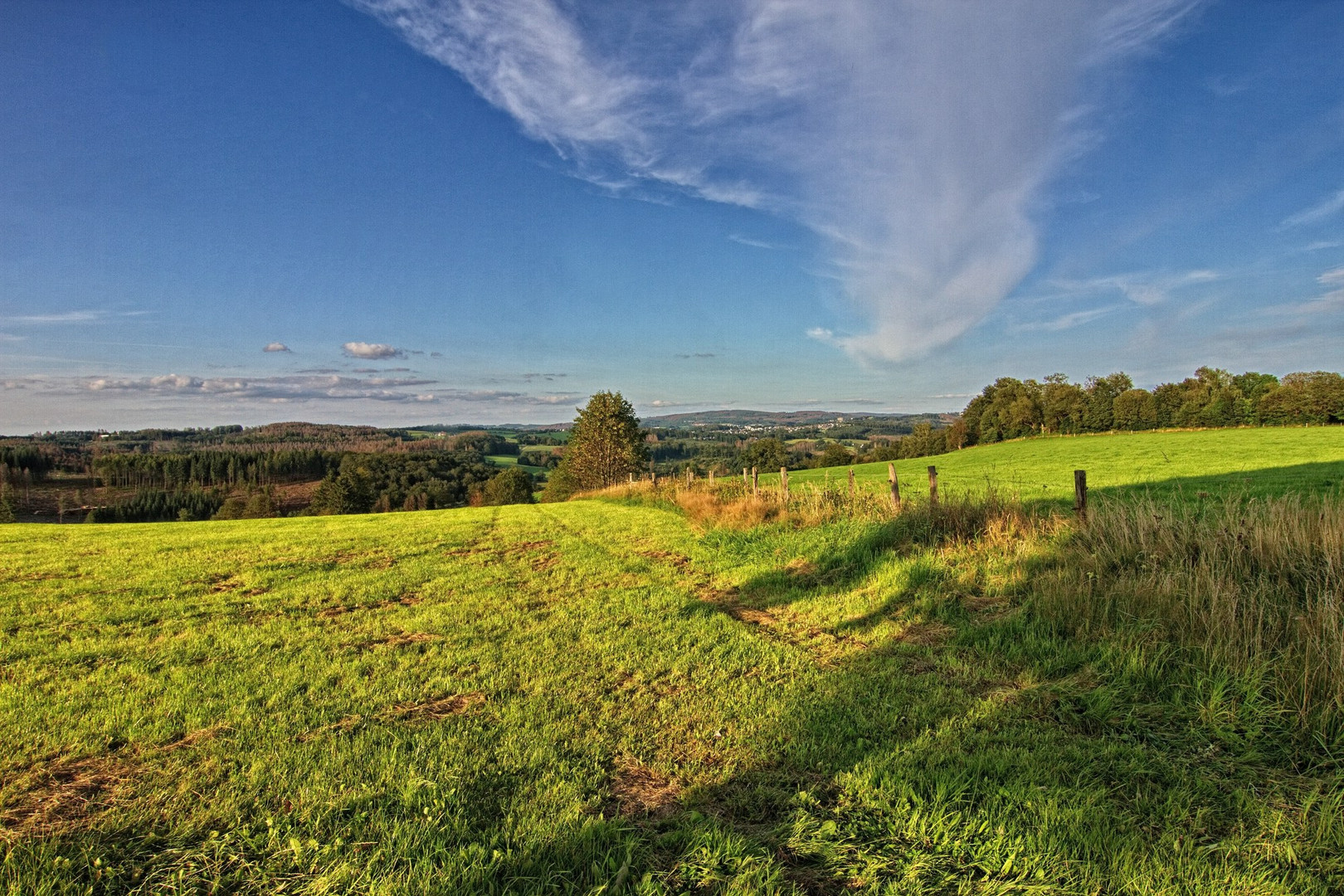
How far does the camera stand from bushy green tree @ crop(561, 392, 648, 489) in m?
46.9

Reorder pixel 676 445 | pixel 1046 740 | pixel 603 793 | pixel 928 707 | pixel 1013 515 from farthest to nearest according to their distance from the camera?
pixel 676 445 < pixel 1013 515 < pixel 928 707 < pixel 1046 740 < pixel 603 793

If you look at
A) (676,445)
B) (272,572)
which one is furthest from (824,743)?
(676,445)

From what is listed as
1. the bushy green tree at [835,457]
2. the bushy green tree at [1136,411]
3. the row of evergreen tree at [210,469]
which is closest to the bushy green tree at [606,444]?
the bushy green tree at [835,457]

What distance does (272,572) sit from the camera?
31.2 ft

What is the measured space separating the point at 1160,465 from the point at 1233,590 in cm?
3537

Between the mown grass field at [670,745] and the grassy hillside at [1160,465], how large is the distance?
8.70 m

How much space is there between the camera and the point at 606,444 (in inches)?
1844

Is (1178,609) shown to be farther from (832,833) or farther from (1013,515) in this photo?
(832,833)

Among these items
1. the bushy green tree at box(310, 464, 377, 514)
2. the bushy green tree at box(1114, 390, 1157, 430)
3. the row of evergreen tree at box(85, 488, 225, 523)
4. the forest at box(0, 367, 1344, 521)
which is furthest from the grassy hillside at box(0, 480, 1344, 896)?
the bushy green tree at box(1114, 390, 1157, 430)

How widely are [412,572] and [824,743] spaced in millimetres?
7997

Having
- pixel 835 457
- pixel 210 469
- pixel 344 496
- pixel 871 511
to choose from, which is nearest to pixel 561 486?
pixel 344 496

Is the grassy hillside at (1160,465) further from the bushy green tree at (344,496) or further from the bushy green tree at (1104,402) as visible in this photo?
the bushy green tree at (344,496)

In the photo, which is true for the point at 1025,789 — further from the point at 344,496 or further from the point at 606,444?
the point at 344,496

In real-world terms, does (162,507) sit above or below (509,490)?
below
